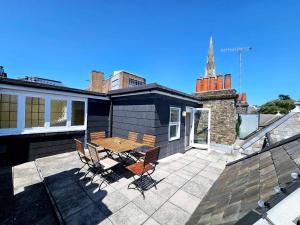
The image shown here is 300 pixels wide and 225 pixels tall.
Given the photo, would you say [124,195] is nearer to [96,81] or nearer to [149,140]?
[149,140]

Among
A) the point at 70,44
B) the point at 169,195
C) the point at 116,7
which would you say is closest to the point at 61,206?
the point at 169,195

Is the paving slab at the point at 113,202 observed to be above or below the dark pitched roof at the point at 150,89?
below

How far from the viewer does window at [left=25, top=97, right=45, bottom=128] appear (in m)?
5.72

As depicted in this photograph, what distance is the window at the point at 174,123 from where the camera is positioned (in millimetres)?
6930

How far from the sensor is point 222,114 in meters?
8.59

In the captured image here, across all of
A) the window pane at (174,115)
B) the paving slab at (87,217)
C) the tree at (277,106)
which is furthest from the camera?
the tree at (277,106)

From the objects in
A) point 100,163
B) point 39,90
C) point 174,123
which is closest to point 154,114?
point 174,123

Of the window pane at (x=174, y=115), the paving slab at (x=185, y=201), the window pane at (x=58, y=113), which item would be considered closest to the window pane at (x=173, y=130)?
the window pane at (x=174, y=115)

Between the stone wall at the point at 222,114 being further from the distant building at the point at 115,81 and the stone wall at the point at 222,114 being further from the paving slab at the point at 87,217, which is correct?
the distant building at the point at 115,81

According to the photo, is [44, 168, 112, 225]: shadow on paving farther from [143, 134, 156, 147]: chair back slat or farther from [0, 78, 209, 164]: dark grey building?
[143, 134, 156, 147]: chair back slat

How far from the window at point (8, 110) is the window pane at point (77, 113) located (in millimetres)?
2032

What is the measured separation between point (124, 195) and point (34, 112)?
527 centimetres

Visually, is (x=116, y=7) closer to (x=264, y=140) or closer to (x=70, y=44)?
(x=70, y=44)

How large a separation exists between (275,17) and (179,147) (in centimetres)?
707
